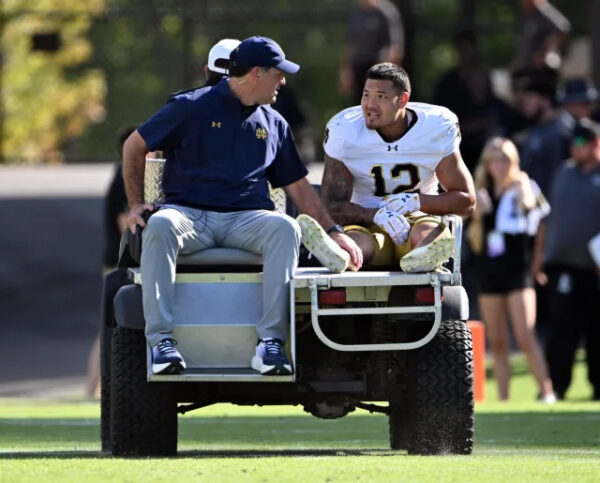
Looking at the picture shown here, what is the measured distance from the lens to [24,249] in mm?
21734

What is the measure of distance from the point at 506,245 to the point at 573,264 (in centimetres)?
92

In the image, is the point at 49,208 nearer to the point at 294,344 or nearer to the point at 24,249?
the point at 24,249

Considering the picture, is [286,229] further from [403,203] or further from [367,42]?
[367,42]

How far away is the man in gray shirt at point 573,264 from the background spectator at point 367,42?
500cm

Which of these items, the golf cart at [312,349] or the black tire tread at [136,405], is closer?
the golf cart at [312,349]

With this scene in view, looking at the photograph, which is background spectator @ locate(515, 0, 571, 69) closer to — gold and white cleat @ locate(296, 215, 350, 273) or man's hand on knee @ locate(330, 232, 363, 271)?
man's hand on knee @ locate(330, 232, 363, 271)

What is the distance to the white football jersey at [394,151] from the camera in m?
10.1

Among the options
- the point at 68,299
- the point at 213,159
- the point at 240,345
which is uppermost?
the point at 213,159

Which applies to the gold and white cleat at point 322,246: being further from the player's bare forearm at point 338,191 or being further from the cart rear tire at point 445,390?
the player's bare forearm at point 338,191

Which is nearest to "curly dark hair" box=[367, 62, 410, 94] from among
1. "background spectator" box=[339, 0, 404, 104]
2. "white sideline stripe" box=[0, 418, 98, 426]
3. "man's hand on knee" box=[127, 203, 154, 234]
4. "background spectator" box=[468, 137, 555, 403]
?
"man's hand on knee" box=[127, 203, 154, 234]

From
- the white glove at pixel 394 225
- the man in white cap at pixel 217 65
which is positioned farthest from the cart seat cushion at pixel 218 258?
the man in white cap at pixel 217 65

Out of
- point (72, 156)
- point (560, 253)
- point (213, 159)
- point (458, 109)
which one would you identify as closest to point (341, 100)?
point (72, 156)

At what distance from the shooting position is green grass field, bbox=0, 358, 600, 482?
8141 millimetres

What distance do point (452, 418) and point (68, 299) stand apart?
12.6m
